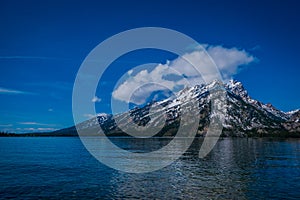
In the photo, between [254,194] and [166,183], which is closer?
[254,194]

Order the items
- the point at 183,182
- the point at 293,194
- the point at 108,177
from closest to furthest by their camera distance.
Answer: the point at 293,194
the point at 183,182
the point at 108,177

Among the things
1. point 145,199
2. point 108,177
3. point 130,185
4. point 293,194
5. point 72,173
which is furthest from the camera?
point 72,173

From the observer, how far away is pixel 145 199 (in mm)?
44062

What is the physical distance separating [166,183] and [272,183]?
22.1 meters

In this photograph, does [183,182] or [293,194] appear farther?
[183,182]

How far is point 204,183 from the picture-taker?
57.5m

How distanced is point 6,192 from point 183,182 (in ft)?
112

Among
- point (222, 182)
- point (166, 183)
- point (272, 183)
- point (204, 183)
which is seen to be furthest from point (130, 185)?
point (272, 183)

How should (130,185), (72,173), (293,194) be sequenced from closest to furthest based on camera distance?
(293,194) → (130,185) → (72,173)

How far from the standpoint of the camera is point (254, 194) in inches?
1881

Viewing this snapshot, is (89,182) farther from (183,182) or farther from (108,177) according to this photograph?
(183,182)

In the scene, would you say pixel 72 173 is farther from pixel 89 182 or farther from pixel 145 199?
pixel 145 199

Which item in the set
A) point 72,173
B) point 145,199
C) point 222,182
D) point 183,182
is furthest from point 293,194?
point 72,173

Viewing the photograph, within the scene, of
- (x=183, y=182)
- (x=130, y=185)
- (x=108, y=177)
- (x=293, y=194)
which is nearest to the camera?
(x=293, y=194)
